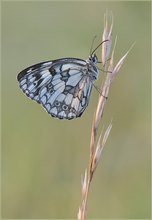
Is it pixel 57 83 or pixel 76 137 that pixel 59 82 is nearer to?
pixel 57 83

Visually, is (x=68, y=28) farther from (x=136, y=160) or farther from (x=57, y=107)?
(x=57, y=107)

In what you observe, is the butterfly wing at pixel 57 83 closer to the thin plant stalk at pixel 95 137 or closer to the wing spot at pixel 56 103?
the wing spot at pixel 56 103

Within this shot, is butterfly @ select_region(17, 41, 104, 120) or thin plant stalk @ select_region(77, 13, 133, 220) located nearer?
thin plant stalk @ select_region(77, 13, 133, 220)

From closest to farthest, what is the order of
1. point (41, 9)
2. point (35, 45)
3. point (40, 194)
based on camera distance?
point (40, 194) < point (35, 45) < point (41, 9)

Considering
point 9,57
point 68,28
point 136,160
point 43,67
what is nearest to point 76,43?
point 68,28

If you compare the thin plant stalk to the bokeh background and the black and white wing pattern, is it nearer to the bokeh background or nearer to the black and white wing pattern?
the black and white wing pattern

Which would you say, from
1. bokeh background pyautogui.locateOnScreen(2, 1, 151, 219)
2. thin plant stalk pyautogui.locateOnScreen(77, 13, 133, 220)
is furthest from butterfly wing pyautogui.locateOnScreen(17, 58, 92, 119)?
bokeh background pyautogui.locateOnScreen(2, 1, 151, 219)

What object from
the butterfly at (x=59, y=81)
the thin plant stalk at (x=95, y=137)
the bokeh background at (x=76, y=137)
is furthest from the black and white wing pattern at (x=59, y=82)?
the bokeh background at (x=76, y=137)
